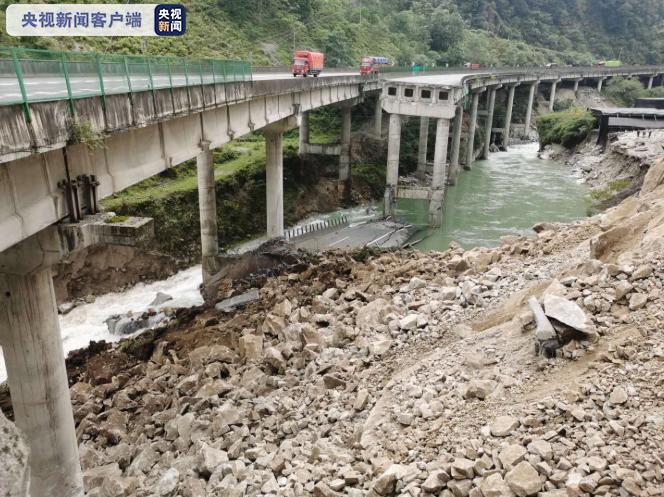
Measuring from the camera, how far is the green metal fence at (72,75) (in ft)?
33.0

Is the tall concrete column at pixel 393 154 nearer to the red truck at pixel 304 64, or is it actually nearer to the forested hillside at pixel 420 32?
the red truck at pixel 304 64

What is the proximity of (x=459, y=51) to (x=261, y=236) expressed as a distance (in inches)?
2956

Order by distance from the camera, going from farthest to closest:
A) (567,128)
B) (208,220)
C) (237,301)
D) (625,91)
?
(625,91), (567,128), (208,220), (237,301)

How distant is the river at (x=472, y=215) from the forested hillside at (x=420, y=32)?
12625mm

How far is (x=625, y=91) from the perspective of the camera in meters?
94.2

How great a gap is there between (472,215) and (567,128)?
31.1 meters

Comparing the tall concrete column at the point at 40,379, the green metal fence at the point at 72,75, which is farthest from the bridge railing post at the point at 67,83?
the tall concrete column at the point at 40,379

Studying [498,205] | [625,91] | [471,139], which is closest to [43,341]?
[498,205]

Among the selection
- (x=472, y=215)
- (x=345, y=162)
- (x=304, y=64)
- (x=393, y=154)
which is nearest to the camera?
(x=393, y=154)

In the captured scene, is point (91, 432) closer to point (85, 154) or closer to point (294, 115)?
point (85, 154)

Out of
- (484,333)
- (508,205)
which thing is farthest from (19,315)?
(508,205)

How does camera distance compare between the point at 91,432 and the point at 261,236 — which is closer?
the point at 91,432

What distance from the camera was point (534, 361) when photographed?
417 inches

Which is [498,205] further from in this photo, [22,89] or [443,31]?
[443,31]
